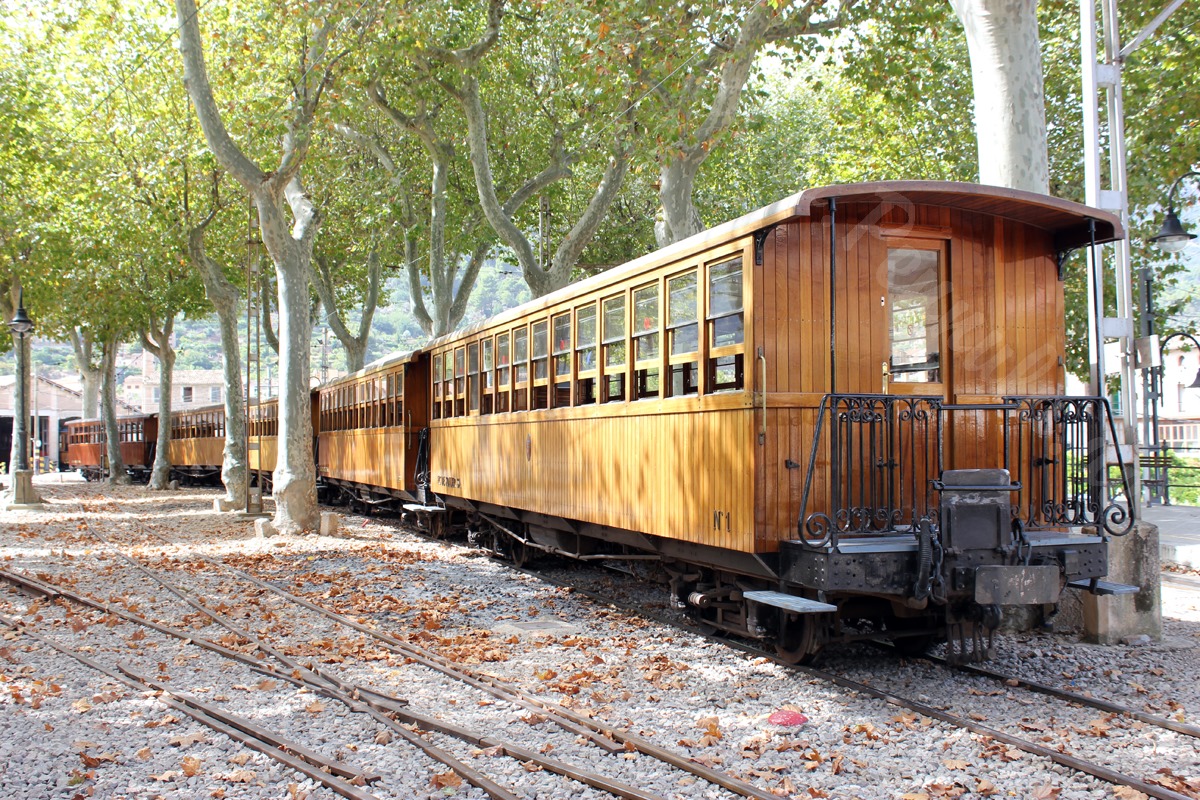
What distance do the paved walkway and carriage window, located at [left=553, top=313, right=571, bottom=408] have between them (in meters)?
5.71

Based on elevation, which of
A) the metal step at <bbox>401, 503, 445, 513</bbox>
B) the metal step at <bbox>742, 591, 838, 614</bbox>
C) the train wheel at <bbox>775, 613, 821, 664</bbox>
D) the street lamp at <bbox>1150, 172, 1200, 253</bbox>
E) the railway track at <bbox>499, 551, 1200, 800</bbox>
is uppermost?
the street lamp at <bbox>1150, 172, 1200, 253</bbox>

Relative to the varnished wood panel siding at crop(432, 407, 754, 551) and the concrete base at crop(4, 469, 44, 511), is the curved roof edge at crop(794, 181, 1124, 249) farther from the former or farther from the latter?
the concrete base at crop(4, 469, 44, 511)

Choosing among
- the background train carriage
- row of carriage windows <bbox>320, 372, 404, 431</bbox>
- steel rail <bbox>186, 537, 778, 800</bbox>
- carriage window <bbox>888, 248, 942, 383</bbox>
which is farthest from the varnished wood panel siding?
row of carriage windows <bbox>320, 372, 404, 431</bbox>

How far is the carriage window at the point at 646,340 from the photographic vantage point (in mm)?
7953

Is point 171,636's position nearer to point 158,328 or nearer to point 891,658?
point 891,658

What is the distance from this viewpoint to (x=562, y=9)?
15070 mm

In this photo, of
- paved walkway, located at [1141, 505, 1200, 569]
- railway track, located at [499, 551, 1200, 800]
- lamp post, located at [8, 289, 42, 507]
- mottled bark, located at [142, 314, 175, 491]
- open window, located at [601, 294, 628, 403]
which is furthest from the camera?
mottled bark, located at [142, 314, 175, 491]

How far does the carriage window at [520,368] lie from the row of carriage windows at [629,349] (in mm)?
11

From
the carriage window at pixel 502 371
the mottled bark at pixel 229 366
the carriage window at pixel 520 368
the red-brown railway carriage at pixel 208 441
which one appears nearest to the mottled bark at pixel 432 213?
the mottled bark at pixel 229 366

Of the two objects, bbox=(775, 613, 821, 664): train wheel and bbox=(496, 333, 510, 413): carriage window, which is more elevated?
bbox=(496, 333, 510, 413): carriage window

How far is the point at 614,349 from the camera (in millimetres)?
8711

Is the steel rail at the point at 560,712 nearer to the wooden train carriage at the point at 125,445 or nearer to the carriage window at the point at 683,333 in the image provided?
the carriage window at the point at 683,333

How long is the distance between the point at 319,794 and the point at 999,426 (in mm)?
5039

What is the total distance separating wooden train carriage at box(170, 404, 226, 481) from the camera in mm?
32062
